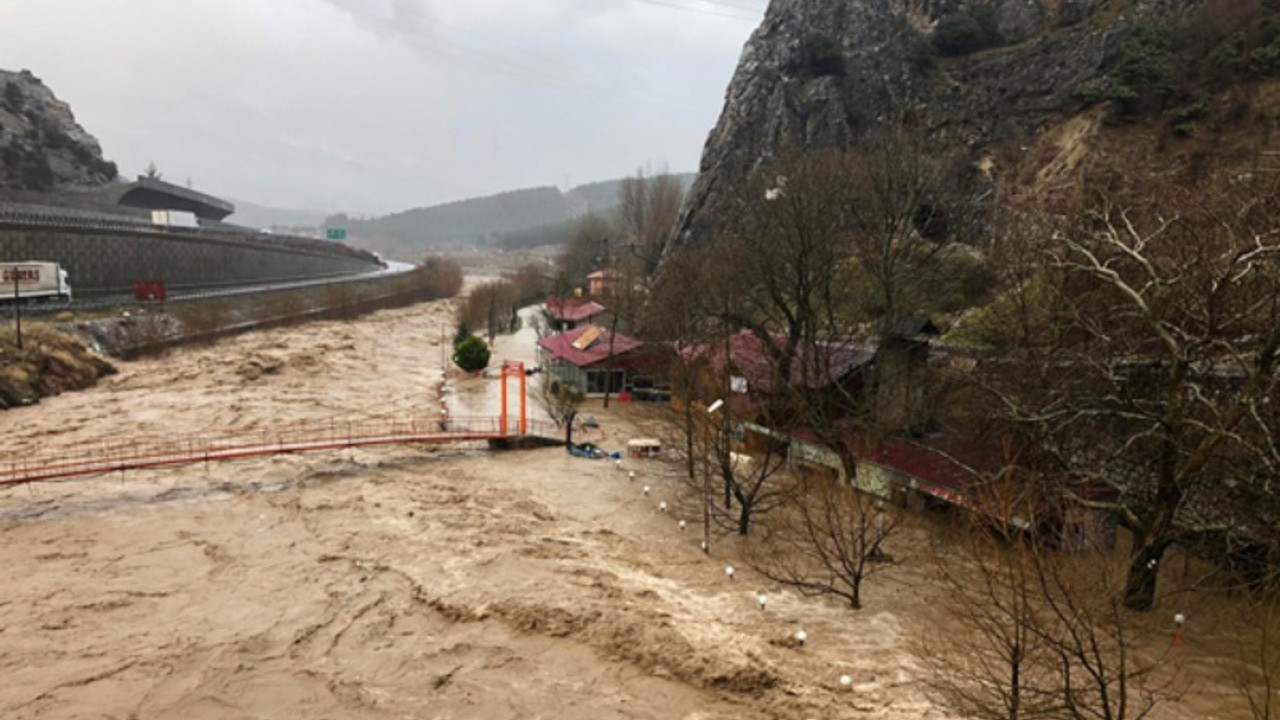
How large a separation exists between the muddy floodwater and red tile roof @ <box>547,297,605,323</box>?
31.9 metres

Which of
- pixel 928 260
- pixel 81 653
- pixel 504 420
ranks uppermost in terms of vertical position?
pixel 928 260

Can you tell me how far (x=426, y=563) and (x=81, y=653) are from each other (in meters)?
6.92

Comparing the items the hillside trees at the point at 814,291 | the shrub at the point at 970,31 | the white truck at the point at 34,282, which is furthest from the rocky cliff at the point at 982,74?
the white truck at the point at 34,282

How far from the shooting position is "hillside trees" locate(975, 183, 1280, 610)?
13.1m

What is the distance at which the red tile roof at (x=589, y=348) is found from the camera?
38.7m

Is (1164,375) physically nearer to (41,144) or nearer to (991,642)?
(991,642)

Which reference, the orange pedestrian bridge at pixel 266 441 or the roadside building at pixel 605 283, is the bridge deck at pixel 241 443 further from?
the roadside building at pixel 605 283

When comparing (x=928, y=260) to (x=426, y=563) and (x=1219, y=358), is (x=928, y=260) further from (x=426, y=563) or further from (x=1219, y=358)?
(x=426, y=563)

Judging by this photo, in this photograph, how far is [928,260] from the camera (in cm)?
2575

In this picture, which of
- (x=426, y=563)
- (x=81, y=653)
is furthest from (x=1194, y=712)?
(x=81, y=653)

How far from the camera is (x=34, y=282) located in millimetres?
47469

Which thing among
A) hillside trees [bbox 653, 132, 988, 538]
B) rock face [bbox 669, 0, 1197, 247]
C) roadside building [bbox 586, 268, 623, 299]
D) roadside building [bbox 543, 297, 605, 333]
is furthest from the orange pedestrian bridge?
rock face [bbox 669, 0, 1197, 247]

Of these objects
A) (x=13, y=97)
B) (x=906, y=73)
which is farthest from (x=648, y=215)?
(x=13, y=97)

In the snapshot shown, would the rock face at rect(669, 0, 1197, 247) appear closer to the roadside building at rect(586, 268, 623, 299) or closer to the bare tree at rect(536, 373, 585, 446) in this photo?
the roadside building at rect(586, 268, 623, 299)
